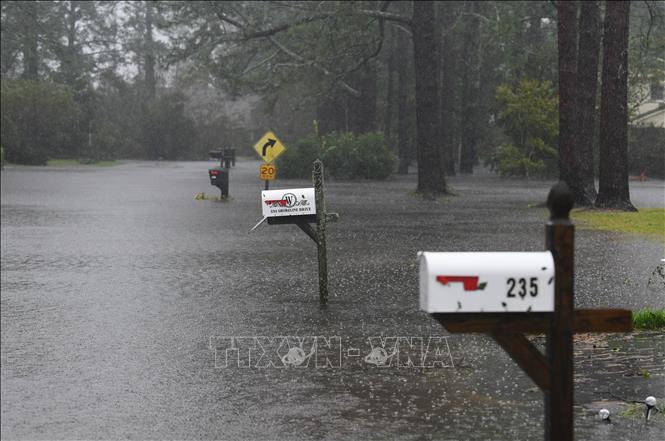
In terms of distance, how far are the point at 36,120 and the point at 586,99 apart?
155 feet

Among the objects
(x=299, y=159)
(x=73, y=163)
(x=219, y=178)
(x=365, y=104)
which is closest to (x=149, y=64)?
(x=73, y=163)

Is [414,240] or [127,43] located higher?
[127,43]

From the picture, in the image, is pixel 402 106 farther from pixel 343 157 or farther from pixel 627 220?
pixel 627 220

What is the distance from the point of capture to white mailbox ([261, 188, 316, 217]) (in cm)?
1103

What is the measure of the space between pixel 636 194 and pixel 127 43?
6870 centimetres

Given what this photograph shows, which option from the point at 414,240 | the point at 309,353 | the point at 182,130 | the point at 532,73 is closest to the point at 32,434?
the point at 309,353

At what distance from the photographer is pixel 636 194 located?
35906mm

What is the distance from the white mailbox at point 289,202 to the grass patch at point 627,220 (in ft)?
31.8

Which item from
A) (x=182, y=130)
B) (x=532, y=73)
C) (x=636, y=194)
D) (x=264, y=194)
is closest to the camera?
(x=264, y=194)

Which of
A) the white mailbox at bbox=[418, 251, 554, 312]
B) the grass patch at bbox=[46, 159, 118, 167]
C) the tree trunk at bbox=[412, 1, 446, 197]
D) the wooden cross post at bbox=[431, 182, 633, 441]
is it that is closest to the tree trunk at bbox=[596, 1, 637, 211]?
the tree trunk at bbox=[412, 1, 446, 197]

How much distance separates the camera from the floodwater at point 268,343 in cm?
653

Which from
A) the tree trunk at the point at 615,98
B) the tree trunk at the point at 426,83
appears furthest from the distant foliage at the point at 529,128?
the tree trunk at the point at 615,98

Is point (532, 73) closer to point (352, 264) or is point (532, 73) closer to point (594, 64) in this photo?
point (594, 64)

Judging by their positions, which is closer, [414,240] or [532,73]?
[414,240]
